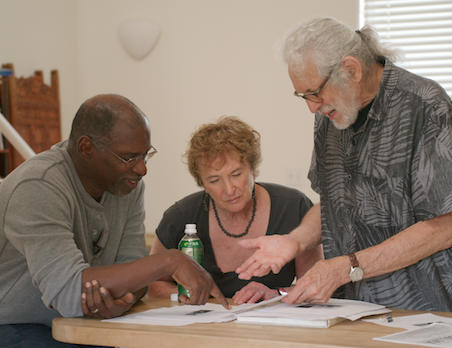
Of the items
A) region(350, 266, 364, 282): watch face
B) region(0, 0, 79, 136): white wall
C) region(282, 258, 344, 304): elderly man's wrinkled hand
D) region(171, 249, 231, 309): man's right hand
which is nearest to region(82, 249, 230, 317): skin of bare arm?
region(171, 249, 231, 309): man's right hand

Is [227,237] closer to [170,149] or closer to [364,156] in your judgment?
[364,156]

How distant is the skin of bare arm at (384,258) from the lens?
1.42 meters

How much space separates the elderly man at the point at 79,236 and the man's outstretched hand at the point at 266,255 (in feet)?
0.40

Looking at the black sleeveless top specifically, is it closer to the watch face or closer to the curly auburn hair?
the curly auburn hair

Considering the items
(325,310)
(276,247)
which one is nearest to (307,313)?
(325,310)

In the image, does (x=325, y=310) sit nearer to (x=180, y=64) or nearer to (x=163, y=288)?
(x=163, y=288)

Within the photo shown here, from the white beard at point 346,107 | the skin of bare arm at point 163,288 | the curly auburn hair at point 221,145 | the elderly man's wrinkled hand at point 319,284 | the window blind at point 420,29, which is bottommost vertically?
the skin of bare arm at point 163,288

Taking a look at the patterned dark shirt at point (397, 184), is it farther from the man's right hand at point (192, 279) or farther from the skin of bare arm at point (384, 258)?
the man's right hand at point (192, 279)

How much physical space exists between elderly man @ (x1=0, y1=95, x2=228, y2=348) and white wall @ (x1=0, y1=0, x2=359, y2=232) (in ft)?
6.74

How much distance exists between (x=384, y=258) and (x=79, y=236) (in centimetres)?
92

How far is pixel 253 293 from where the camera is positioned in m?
1.72

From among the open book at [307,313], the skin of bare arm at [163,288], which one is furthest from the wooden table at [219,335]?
the skin of bare arm at [163,288]

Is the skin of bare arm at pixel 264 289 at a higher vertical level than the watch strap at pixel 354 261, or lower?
lower

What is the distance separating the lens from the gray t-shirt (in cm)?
137
